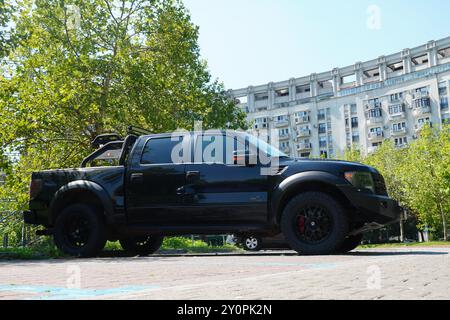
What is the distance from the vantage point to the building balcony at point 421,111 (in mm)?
78000

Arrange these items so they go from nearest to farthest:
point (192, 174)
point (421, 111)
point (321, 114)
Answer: point (192, 174)
point (421, 111)
point (321, 114)

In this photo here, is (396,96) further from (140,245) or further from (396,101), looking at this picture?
(140,245)

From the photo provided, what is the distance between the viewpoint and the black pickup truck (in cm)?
775

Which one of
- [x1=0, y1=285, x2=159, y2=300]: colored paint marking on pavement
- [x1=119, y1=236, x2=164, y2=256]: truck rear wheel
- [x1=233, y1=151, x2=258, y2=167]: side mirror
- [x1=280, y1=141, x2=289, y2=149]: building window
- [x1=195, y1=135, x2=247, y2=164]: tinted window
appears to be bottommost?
[x1=0, y1=285, x2=159, y2=300]: colored paint marking on pavement

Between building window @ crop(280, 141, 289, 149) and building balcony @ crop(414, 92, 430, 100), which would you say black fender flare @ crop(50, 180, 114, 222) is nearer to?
building balcony @ crop(414, 92, 430, 100)

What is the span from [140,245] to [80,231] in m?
1.83

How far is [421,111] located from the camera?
78.8m

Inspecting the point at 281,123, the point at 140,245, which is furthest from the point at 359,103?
the point at 140,245

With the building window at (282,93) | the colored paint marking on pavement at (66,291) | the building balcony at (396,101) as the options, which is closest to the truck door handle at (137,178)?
the colored paint marking on pavement at (66,291)

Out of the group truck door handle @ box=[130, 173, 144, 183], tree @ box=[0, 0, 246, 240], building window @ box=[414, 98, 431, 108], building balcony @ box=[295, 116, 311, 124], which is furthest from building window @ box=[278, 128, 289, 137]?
truck door handle @ box=[130, 173, 144, 183]

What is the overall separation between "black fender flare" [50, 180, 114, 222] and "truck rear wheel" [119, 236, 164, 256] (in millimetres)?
1685

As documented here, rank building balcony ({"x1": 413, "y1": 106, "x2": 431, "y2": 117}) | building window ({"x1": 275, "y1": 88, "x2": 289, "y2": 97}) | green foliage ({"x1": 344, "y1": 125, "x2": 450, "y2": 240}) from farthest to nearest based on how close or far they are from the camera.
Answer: building window ({"x1": 275, "y1": 88, "x2": 289, "y2": 97}) < building balcony ({"x1": 413, "y1": 106, "x2": 431, "y2": 117}) < green foliage ({"x1": 344, "y1": 125, "x2": 450, "y2": 240})

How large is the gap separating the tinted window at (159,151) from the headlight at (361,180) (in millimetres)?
2913
